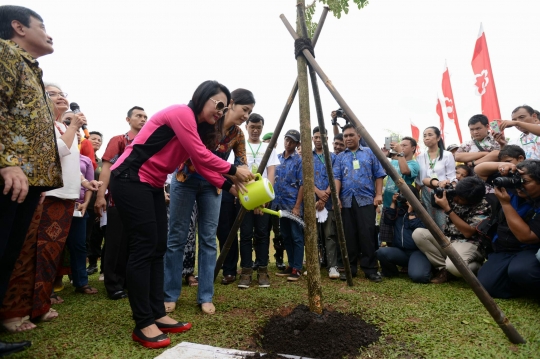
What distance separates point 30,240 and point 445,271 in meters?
4.14

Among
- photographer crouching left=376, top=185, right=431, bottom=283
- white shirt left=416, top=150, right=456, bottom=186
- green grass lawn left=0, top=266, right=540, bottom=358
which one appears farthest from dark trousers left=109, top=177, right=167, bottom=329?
white shirt left=416, top=150, right=456, bottom=186

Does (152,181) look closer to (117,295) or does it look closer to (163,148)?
(163,148)

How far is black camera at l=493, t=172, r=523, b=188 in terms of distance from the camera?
3.01m

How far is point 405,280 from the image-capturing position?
4305mm

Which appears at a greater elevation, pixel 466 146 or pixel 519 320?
pixel 466 146

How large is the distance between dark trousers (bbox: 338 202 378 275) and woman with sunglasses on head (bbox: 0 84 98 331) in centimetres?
317

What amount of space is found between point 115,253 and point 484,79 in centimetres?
808

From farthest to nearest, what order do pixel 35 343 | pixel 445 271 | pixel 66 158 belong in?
pixel 445 271, pixel 66 158, pixel 35 343

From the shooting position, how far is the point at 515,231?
313 cm

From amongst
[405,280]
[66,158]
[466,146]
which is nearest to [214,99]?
[66,158]

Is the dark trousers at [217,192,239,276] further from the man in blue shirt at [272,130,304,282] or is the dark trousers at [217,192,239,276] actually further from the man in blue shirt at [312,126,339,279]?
the man in blue shirt at [312,126,339,279]

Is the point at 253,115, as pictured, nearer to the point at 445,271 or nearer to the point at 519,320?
the point at 445,271

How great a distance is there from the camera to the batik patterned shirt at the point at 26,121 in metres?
1.98

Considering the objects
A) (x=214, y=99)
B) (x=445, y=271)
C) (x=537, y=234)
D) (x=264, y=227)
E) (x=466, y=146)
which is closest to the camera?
(x=214, y=99)
